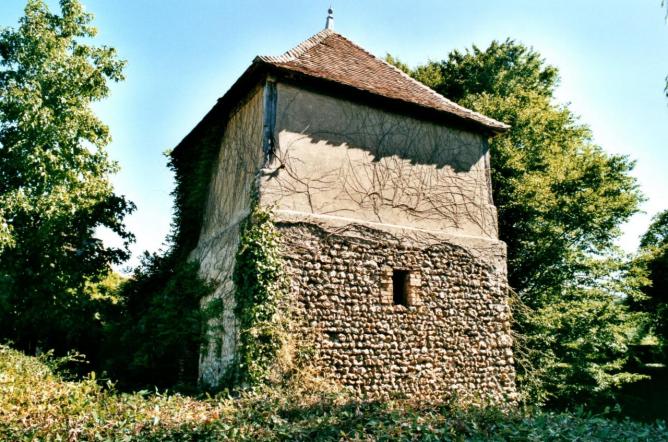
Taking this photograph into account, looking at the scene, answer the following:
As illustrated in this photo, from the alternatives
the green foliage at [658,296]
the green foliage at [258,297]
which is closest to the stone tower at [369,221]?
the green foliage at [258,297]

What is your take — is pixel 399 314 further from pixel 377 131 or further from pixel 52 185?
pixel 52 185

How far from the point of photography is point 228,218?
33.8 feet

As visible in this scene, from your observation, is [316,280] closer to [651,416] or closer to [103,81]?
[103,81]

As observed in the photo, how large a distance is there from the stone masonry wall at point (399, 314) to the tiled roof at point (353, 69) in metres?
3.03

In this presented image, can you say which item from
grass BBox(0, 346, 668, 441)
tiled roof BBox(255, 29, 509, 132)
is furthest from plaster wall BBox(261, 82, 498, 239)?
grass BBox(0, 346, 668, 441)

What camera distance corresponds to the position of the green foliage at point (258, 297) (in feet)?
25.6

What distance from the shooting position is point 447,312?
973 centimetres

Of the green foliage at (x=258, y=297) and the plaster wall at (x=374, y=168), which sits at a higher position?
the plaster wall at (x=374, y=168)

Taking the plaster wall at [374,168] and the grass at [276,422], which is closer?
the grass at [276,422]

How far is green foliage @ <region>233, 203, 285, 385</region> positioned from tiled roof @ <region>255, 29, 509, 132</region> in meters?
3.12

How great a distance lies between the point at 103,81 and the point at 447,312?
39.7 ft

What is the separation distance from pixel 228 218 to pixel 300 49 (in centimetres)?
402

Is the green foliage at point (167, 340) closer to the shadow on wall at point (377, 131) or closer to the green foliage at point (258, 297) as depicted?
the green foliage at point (258, 297)

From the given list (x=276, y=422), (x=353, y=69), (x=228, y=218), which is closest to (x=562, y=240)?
(x=353, y=69)
